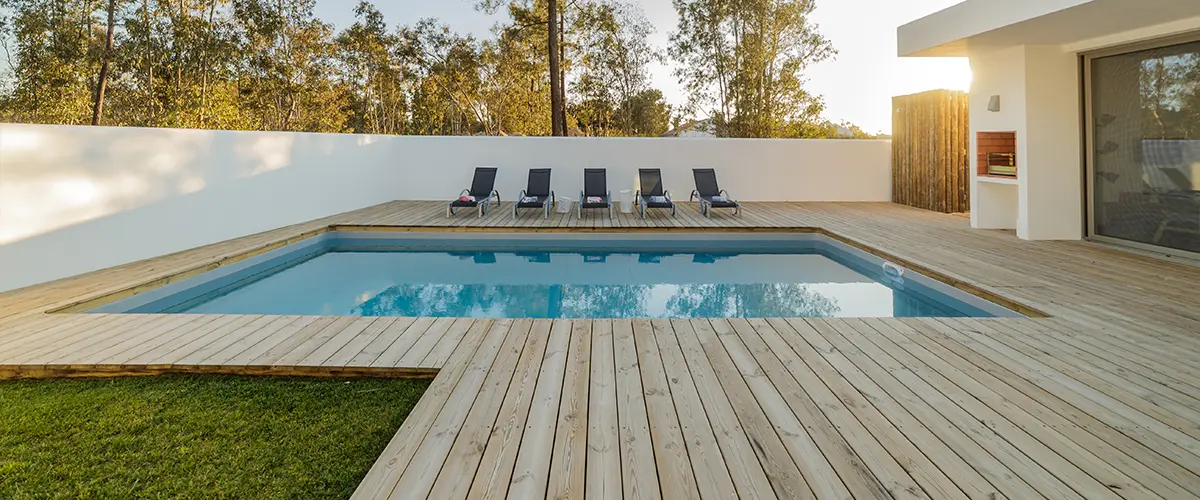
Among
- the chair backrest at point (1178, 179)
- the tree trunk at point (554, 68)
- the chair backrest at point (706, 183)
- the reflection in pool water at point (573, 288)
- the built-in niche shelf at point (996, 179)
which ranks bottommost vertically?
the reflection in pool water at point (573, 288)

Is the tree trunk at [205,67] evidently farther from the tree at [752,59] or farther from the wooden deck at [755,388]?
the wooden deck at [755,388]

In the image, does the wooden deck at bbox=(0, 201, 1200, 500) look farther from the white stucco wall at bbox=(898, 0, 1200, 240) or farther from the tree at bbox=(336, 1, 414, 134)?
the tree at bbox=(336, 1, 414, 134)

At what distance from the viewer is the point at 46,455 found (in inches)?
87.7

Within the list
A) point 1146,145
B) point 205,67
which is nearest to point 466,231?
point 1146,145

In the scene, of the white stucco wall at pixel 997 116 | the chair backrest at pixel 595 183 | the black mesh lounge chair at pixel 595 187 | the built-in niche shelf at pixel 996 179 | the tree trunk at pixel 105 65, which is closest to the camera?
the white stucco wall at pixel 997 116

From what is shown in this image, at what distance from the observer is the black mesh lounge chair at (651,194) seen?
8758 mm

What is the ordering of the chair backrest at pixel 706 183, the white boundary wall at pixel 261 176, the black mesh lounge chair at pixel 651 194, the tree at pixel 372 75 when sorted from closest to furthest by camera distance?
the white boundary wall at pixel 261 176 < the black mesh lounge chair at pixel 651 194 < the chair backrest at pixel 706 183 < the tree at pixel 372 75

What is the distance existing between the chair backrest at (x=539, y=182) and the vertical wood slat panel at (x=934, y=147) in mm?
5486

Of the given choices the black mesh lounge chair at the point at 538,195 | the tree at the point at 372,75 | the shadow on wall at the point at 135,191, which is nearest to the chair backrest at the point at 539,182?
the black mesh lounge chair at the point at 538,195

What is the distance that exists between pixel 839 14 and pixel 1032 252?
11.1m

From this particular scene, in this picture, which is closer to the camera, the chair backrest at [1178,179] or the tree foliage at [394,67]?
the chair backrest at [1178,179]

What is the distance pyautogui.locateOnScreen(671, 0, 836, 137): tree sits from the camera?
14.9 meters

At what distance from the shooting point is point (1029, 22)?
5156mm

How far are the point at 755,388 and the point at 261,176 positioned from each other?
274 inches
